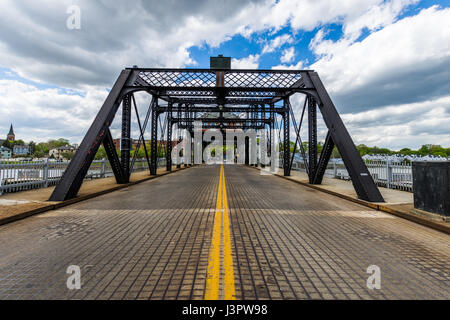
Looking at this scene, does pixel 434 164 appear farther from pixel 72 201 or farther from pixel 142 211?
pixel 72 201

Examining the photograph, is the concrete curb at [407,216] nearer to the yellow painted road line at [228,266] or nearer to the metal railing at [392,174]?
the metal railing at [392,174]

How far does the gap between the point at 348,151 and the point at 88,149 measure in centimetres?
1080

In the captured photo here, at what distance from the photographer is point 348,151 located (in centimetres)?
873

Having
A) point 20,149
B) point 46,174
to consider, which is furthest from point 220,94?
point 20,149

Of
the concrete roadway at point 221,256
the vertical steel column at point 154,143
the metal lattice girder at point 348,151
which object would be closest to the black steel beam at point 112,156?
the concrete roadway at point 221,256

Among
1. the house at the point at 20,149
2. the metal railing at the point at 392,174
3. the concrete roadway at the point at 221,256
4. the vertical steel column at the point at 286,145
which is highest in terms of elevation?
the house at the point at 20,149

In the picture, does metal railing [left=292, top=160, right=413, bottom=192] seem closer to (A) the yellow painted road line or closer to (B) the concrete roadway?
(B) the concrete roadway

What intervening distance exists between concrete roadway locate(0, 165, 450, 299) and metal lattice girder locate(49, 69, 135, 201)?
1.84 metres

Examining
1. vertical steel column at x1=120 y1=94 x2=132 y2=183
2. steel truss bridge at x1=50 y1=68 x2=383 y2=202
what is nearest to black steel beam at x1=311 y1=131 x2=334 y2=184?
steel truss bridge at x1=50 y1=68 x2=383 y2=202

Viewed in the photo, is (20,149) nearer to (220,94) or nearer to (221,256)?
(220,94)

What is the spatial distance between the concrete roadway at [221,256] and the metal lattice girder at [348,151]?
1.99 metres

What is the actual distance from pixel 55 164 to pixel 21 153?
16686 cm

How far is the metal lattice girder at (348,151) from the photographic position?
25.3 ft

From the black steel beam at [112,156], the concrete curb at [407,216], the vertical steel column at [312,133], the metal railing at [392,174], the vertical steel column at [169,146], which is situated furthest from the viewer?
the vertical steel column at [169,146]
